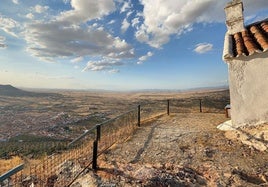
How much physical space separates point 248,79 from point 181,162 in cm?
410

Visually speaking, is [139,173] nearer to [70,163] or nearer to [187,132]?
[70,163]

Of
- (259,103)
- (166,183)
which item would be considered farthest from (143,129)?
(166,183)

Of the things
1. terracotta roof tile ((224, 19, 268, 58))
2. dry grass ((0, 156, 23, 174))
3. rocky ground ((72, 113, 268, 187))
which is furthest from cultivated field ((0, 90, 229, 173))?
terracotta roof tile ((224, 19, 268, 58))

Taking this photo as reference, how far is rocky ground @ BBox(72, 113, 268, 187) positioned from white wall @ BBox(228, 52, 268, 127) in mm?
651

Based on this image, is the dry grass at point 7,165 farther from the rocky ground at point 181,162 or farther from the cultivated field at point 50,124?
the rocky ground at point 181,162

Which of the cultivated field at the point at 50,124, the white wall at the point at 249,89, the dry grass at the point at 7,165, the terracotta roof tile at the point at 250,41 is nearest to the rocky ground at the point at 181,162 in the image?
the white wall at the point at 249,89

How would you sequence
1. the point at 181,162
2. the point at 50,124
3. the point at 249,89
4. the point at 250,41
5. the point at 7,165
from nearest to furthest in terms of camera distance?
the point at 181,162 → the point at 249,89 → the point at 250,41 → the point at 7,165 → the point at 50,124

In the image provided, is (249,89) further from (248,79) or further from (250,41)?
(250,41)

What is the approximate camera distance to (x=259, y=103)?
26.2ft

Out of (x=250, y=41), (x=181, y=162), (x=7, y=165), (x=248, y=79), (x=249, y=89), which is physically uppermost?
(x=250, y=41)

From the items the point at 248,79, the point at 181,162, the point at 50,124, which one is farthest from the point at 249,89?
the point at 50,124

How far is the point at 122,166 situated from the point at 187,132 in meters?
4.23

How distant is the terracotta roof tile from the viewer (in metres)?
8.21

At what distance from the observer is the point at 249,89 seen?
8.20 metres
